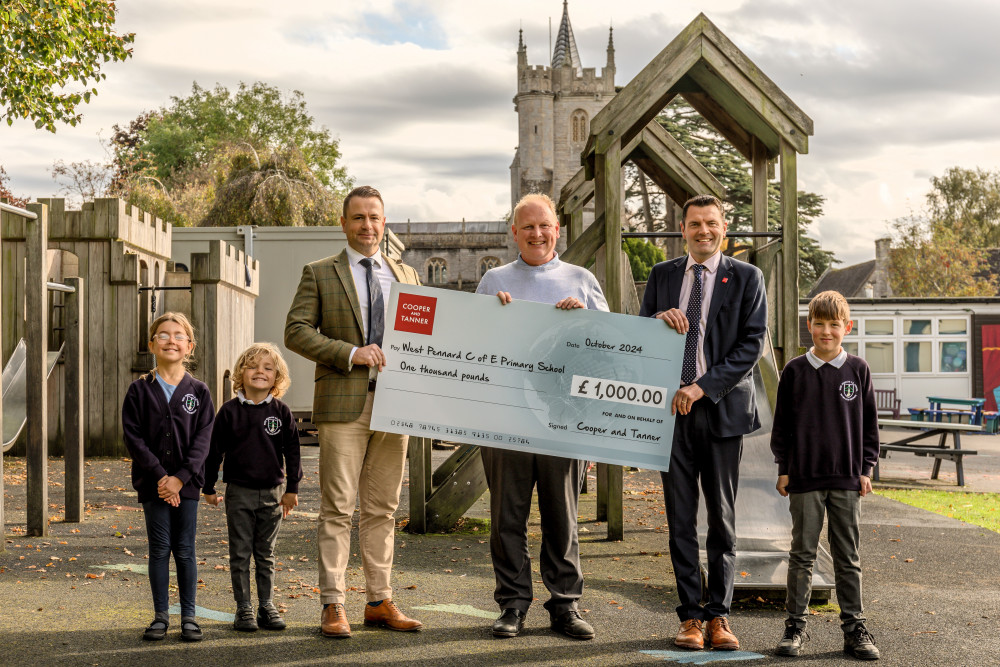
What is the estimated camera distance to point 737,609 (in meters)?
5.39

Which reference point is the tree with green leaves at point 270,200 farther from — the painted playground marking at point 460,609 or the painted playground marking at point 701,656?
the painted playground marking at point 701,656

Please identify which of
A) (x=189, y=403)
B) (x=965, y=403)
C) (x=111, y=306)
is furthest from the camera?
(x=965, y=403)

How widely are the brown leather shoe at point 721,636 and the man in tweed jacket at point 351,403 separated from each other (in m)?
1.40

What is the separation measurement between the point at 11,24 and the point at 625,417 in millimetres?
13196

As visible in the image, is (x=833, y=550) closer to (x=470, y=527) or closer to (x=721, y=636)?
(x=721, y=636)

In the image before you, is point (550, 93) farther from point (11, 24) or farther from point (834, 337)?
point (834, 337)

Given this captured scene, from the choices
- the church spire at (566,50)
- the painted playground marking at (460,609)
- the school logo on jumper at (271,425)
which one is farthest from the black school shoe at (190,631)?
the church spire at (566,50)

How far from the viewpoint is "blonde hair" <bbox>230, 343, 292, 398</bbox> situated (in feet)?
15.6

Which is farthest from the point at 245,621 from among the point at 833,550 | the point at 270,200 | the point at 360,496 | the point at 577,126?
the point at 577,126

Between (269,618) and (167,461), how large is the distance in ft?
3.00

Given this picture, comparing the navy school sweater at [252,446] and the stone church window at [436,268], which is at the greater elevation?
the stone church window at [436,268]

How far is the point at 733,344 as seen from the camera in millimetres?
4715

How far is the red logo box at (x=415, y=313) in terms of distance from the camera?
4.77m

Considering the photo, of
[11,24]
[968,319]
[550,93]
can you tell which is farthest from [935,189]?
[11,24]
